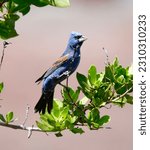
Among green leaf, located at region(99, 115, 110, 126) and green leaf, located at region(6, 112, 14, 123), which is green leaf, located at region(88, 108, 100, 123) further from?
green leaf, located at region(6, 112, 14, 123)

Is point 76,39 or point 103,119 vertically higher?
point 76,39

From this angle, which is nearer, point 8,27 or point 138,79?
point 8,27

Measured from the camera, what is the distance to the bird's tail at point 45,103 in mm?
806

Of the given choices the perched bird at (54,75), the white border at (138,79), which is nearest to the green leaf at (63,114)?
the perched bird at (54,75)

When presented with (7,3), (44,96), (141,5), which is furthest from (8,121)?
(141,5)

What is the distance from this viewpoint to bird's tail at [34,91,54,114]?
2.64ft

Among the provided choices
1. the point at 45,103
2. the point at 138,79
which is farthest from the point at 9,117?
the point at 138,79

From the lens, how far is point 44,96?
2.66 feet

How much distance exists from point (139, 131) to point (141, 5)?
0.24m

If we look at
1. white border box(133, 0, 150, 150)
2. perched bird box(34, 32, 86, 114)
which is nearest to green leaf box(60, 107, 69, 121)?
perched bird box(34, 32, 86, 114)

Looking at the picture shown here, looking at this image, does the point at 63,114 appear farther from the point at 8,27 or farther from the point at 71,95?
the point at 8,27

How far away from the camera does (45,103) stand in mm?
803

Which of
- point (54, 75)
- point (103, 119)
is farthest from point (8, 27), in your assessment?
point (103, 119)

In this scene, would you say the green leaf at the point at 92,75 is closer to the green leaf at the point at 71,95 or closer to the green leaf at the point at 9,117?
the green leaf at the point at 71,95
